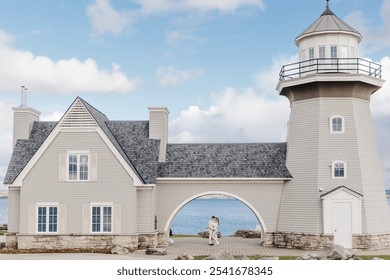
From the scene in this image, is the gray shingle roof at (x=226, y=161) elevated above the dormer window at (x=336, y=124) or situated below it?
below

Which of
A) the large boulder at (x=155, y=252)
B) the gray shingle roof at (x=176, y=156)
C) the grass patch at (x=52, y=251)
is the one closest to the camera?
the large boulder at (x=155, y=252)

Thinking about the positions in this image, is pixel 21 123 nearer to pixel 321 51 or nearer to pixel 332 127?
pixel 321 51

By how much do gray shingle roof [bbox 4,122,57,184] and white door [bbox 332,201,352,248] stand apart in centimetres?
1549

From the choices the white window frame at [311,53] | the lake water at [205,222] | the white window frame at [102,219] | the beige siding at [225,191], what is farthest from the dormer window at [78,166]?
the lake water at [205,222]

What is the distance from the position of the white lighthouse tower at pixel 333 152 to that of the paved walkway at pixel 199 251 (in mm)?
1335

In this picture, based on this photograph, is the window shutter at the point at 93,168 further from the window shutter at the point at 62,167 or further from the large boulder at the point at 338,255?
the large boulder at the point at 338,255

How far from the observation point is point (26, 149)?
1171 inches

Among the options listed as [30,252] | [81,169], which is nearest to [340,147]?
[81,169]

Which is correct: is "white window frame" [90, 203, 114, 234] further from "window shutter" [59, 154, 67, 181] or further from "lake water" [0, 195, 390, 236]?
"lake water" [0, 195, 390, 236]

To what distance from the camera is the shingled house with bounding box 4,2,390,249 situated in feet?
90.0

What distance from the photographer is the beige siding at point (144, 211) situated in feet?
92.5

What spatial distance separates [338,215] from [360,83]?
6.66 m

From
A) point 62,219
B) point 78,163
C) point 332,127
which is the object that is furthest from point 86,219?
point 332,127
